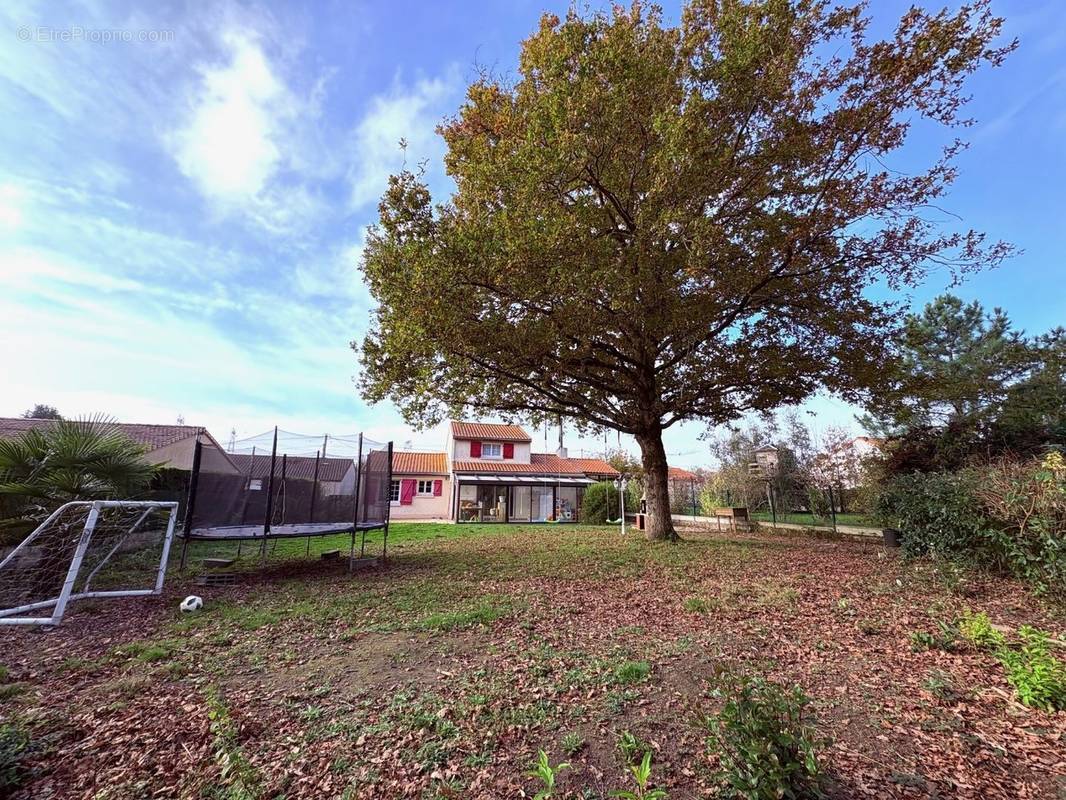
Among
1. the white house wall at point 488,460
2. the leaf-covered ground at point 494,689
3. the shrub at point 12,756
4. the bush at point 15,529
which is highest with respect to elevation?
the white house wall at point 488,460

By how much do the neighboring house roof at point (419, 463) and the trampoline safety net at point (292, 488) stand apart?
16.6 meters

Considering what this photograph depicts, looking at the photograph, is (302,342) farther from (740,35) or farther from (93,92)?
(740,35)

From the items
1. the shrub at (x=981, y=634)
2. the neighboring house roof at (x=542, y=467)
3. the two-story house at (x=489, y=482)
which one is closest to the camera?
the shrub at (x=981, y=634)

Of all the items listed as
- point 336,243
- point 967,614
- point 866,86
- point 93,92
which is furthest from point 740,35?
point 93,92

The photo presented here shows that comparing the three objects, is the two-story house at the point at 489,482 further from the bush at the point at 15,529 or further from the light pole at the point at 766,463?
the bush at the point at 15,529

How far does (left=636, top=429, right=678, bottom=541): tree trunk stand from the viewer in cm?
1179

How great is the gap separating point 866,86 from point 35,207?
43.4 ft

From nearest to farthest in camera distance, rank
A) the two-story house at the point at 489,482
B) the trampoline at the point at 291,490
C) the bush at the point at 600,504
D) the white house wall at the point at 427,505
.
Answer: the trampoline at the point at 291,490, the bush at the point at 600,504, the two-story house at the point at 489,482, the white house wall at the point at 427,505

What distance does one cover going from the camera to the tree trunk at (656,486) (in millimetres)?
11789

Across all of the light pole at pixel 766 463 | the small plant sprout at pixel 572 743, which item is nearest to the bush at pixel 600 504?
the light pole at pixel 766 463

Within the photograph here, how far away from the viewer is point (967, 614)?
14.0 feet

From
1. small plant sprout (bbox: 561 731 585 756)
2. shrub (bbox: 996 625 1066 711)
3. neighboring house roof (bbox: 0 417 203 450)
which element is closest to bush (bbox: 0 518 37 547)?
small plant sprout (bbox: 561 731 585 756)

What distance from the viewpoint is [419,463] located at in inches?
1101

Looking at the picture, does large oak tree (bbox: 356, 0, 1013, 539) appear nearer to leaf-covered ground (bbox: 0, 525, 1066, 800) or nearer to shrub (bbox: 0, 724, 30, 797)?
leaf-covered ground (bbox: 0, 525, 1066, 800)
